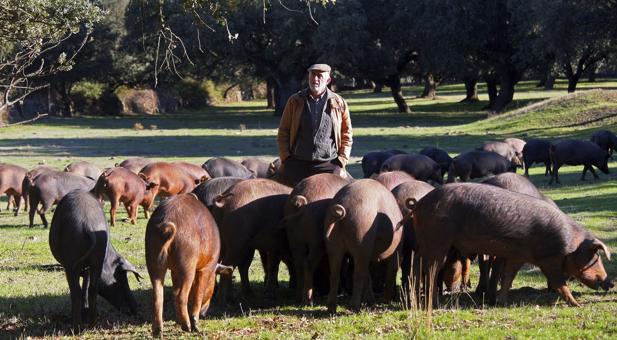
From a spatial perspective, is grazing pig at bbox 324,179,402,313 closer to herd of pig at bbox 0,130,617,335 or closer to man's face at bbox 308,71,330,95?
herd of pig at bbox 0,130,617,335

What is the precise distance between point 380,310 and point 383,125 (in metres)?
39.7

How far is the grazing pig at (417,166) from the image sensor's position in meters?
18.8

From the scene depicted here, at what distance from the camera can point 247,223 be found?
880 centimetres

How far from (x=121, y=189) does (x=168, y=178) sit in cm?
133

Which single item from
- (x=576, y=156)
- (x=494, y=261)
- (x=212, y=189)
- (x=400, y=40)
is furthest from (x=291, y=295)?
(x=400, y=40)

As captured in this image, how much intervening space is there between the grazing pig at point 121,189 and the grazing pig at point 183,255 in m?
8.31

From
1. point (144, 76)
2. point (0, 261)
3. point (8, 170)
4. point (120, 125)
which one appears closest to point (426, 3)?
point (120, 125)

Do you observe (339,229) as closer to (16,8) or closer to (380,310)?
(380,310)

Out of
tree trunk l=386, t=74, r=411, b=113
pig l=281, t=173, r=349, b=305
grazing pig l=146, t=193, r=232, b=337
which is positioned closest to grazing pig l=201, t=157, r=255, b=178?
pig l=281, t=173, r=349, b=305

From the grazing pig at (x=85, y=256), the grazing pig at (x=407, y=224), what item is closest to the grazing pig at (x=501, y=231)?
the grazing pig at (x=407, y=224)

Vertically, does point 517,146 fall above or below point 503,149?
below

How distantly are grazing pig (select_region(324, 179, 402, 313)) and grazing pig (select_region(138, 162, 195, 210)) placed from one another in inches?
354

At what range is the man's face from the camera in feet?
32.1

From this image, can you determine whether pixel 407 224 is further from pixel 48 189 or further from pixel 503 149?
pixel 503 149
